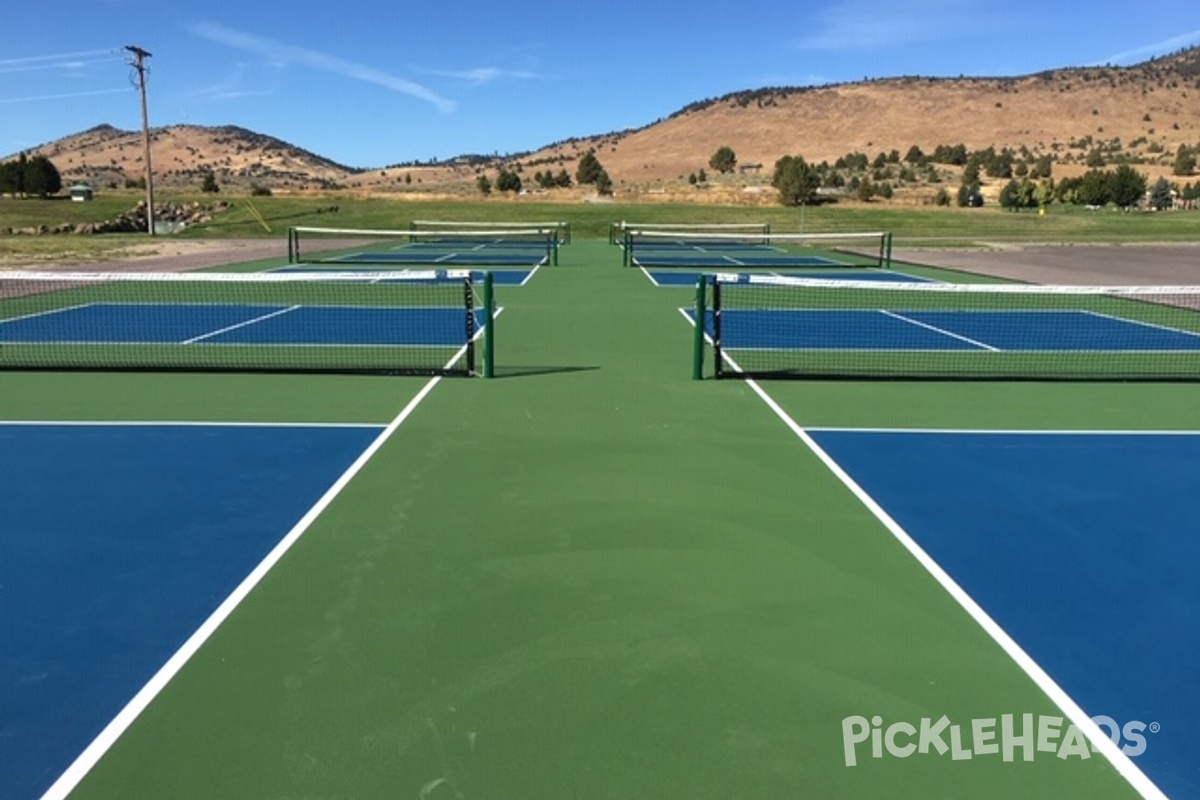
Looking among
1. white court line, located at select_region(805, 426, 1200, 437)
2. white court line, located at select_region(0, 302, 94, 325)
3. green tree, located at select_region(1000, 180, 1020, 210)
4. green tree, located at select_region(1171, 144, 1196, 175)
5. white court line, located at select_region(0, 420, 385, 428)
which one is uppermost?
green tree, located at select_region(1171, 144, 1196, 175)

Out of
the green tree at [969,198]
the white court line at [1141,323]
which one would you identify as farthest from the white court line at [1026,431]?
the green tree at [969,198]

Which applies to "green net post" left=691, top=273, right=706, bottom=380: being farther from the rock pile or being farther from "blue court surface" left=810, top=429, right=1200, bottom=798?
the rock pile

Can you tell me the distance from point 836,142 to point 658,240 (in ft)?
340

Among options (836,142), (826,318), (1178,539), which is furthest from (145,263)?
(836,142)

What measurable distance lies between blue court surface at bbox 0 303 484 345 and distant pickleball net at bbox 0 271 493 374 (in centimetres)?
2

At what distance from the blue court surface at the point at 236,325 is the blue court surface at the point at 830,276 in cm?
881

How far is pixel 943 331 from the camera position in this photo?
53.4 ft

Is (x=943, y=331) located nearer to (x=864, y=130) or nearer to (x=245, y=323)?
(x=245, y=323)

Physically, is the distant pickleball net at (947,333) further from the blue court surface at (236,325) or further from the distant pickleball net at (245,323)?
the blue court surface at (236,325)

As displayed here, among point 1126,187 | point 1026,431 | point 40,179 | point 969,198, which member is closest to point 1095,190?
point 1126,187

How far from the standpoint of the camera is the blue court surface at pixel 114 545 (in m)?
4.23

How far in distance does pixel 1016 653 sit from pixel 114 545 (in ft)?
17.8

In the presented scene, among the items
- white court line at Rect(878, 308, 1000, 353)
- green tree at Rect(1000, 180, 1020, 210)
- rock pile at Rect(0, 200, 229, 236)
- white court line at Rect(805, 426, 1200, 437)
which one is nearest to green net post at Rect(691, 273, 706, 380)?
white court line at Rect(805, 426, 1200, 437)

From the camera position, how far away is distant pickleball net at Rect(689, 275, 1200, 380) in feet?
39.9
